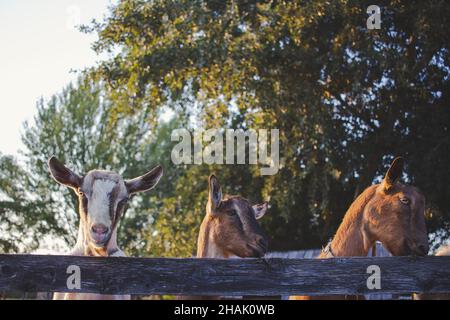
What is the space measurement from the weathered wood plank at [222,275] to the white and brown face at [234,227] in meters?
2.72

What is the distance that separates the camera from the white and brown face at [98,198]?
628cm

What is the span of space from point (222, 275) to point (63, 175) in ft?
7.25

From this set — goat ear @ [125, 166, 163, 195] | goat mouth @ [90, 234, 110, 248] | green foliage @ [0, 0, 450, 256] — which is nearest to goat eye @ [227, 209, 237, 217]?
goat ear @ [125, 166, 163, 195]

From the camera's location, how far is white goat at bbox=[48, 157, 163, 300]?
6.30 meters

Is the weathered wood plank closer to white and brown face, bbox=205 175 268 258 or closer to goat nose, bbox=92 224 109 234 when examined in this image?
goat nose, bbox=92 224 109 234

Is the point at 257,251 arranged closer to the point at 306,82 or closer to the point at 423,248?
the point at 423,248

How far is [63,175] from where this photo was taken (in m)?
6.75

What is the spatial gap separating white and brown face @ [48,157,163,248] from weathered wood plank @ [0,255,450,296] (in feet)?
3.45

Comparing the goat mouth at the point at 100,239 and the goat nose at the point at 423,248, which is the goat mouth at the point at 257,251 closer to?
the goat nose at the point at 423,248

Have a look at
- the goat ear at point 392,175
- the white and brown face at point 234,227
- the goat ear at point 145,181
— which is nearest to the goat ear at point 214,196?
the white and brown face at point 234,227
